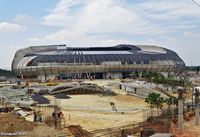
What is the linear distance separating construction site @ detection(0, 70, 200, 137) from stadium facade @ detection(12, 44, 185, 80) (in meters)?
45.5

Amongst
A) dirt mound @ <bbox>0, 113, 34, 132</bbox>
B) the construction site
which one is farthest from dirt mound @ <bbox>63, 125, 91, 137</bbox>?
dirt mound @ <bbox>0, 113, 34, 132</bbox>

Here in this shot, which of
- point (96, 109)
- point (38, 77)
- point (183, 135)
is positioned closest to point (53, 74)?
point (38, 77)

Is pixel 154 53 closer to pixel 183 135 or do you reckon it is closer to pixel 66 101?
pixel 66 101

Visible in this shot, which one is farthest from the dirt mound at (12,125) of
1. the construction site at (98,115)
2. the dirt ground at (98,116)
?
the dirt ground at (98,116)

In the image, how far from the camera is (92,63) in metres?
141

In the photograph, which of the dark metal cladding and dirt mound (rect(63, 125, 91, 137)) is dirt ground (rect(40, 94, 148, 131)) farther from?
the dark metal cladding

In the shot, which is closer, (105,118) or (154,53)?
(105,118)

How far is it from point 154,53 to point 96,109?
104 m

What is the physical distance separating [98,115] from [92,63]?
89.9 m

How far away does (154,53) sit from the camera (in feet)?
519

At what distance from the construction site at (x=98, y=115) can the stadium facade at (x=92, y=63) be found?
45521 mm

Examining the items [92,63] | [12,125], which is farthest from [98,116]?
[92,63]

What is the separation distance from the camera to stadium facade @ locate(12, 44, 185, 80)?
139500mm

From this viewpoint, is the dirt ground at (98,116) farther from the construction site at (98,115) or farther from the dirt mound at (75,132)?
the dirt mound at (75,132)
